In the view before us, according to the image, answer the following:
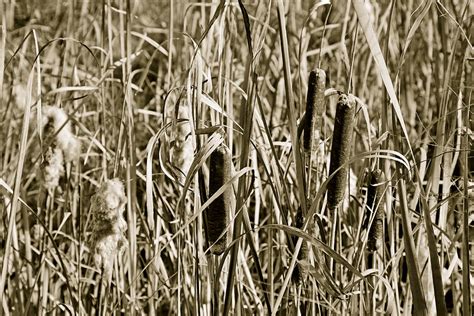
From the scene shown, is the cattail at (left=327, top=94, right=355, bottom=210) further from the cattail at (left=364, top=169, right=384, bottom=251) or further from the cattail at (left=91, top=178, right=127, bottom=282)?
the cattail at (left=91, top=178, right=127, bottom=282)

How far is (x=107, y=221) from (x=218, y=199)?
392 mm

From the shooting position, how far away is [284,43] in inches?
50.3

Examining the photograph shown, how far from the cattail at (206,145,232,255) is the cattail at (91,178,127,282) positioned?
32 cm

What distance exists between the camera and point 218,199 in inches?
52.6

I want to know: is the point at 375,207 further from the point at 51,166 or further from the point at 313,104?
the point at 51,166

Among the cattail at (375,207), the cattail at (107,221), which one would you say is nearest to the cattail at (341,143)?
the cattail at (375,207)

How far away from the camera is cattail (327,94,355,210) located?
4.47 feet

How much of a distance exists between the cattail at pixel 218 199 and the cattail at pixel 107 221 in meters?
0.32

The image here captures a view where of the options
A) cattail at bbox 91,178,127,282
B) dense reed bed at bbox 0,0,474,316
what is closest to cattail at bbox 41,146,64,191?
→ dense reed bed at bbox 0,0,474,316

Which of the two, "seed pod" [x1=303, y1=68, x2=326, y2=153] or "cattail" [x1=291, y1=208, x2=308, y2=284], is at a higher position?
"seed pod" [x1=303, y1=68, x2=326, y2=153]

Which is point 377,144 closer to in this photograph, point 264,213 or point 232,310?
point 232,310

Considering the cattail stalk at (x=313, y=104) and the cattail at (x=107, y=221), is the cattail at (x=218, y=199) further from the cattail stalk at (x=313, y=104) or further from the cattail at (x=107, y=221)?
the cattail at (x=107, y=221)

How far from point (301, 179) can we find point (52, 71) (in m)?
2.13

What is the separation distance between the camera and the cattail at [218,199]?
1315mm
